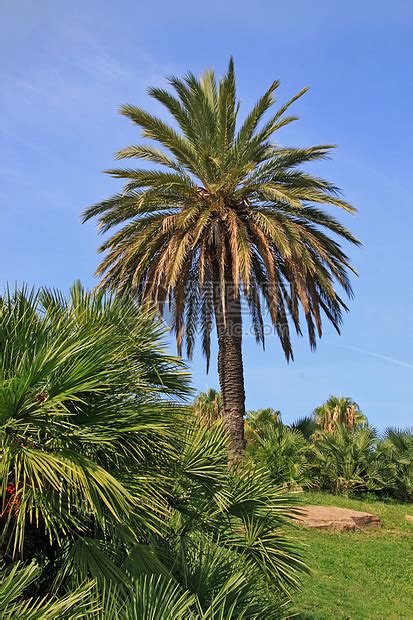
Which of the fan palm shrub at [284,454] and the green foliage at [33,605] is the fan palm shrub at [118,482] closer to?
the green foliage at [33,605]

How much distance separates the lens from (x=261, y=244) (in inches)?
818

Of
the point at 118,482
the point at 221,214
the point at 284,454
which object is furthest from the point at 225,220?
the point at 118,482

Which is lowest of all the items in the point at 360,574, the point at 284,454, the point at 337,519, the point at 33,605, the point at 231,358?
the point at 33,605

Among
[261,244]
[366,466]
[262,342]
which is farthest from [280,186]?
[366,466]

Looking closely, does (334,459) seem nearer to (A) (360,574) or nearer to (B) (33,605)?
(A) (360,574)

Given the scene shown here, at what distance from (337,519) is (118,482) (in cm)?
1440

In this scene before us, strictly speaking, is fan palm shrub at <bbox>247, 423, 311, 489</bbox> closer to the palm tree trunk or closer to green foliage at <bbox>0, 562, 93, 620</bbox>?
the palm tree trunk

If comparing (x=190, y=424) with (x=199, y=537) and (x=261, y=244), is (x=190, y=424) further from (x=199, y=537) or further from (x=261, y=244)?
(x=261, y=244)

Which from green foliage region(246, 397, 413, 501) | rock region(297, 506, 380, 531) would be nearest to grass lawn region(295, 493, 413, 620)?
rock region(297, 506, 380, 531)

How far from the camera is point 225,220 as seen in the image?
68.3ft

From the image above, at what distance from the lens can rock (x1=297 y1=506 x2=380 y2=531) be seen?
18.4 metres

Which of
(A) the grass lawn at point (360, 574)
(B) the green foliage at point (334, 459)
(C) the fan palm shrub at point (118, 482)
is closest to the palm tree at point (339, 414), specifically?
(B) the green foliage at point (334, 459)

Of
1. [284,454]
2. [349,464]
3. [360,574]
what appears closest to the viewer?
[360,574]

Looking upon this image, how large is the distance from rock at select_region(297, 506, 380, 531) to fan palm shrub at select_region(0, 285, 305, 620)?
10.9m
